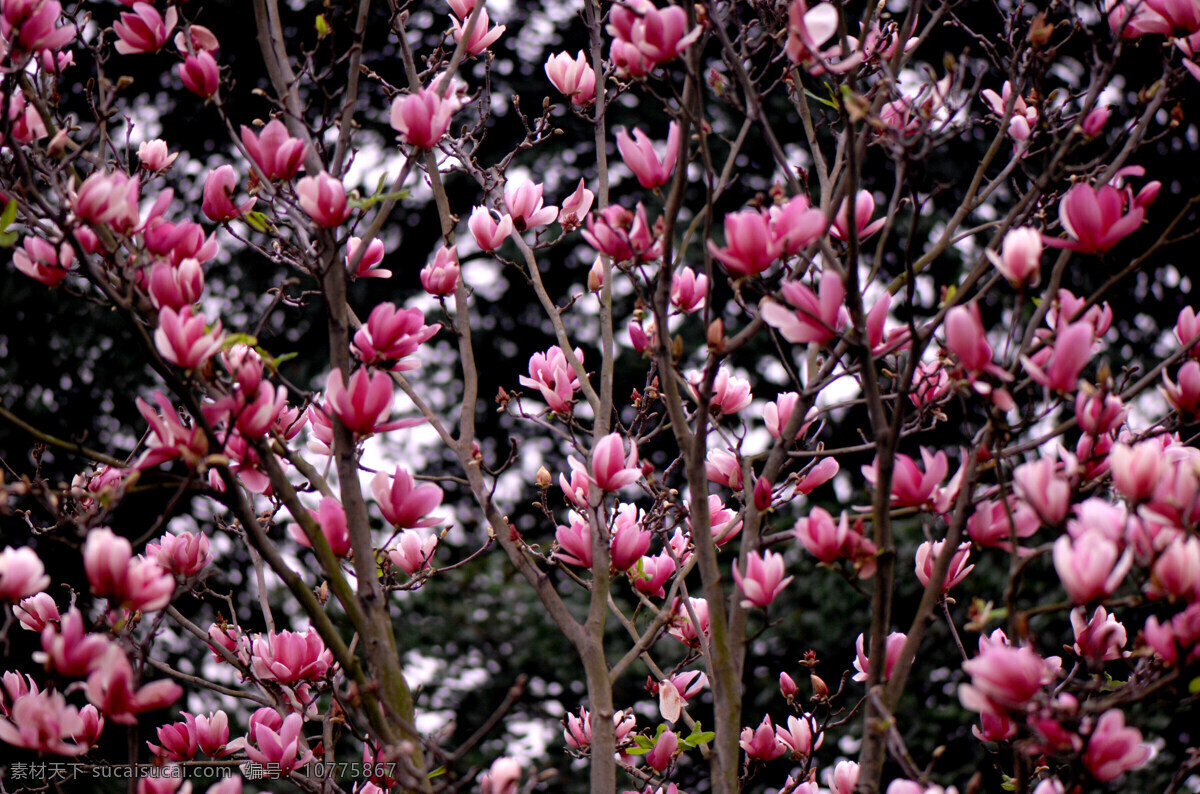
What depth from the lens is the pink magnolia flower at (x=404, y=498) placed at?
1382 millimetres

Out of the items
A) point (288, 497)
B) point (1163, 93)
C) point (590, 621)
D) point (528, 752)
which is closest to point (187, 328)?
point (288, 497)

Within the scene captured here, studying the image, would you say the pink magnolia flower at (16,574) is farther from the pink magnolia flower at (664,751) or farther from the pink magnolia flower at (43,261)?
the pink magnolia flower at (664,751)

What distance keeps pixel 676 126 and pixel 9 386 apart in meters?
5.26

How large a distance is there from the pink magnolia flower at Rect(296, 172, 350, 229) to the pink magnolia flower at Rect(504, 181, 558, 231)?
61cm

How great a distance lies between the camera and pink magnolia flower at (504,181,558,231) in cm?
194

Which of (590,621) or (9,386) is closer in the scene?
(590,621)

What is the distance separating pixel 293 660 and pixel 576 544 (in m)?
0.50

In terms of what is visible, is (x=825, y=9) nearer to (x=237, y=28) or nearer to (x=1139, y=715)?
(x=1139, y=715)

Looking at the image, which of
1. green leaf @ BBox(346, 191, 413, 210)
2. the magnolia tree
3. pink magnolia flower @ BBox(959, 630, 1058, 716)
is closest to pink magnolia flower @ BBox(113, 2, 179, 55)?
the magnolia tree

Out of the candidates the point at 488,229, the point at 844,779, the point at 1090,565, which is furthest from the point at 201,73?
the point at 844,779

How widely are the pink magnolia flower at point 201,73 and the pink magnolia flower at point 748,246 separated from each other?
783 millimetres

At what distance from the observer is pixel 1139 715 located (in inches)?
169

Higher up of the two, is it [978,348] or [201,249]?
[201,249]

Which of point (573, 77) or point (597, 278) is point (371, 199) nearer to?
point (597, 278)
